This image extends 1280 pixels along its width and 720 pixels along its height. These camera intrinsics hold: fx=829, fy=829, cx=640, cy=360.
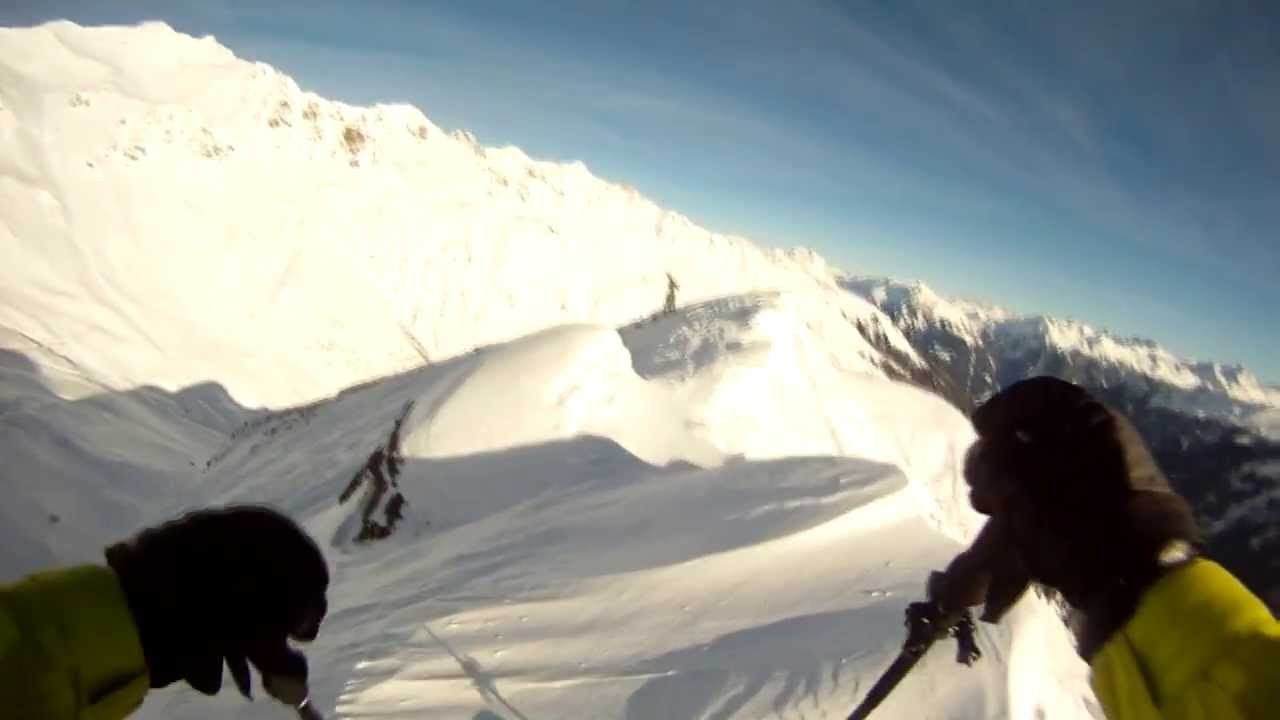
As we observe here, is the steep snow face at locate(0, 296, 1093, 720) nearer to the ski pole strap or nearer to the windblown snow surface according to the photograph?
the windblown snow surface

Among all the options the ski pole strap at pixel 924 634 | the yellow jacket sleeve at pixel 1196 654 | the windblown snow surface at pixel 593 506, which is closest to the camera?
the yellow jacket sleeve at pixel 1196 654

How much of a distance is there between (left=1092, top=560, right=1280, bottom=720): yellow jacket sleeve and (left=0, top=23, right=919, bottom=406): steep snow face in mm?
34805

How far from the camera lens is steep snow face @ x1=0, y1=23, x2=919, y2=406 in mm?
81250

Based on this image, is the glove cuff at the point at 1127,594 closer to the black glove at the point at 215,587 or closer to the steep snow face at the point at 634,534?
the black glove at the point at 215,587

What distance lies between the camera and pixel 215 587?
167cm

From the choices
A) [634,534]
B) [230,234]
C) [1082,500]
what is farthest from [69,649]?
[230,234]

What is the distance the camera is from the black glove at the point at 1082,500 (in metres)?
1.54

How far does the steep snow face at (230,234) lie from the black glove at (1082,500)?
1365 inches

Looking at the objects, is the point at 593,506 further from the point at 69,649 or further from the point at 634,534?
the point at 69,649

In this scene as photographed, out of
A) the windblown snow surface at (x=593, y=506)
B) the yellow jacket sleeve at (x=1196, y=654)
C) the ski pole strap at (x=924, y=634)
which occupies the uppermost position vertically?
the yellow jacket sleeve at (x=1196, y=654)

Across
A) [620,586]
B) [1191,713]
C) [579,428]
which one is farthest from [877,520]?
[1191,713]

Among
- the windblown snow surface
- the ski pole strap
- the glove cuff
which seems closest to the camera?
the glove cuff

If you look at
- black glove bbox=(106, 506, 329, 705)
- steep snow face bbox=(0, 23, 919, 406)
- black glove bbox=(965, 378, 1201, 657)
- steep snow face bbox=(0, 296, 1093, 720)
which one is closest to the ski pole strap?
black glove bbox=(965, 378, 1201, 657)

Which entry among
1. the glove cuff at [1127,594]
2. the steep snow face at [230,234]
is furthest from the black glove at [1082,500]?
the steep snow face at [230,234]
